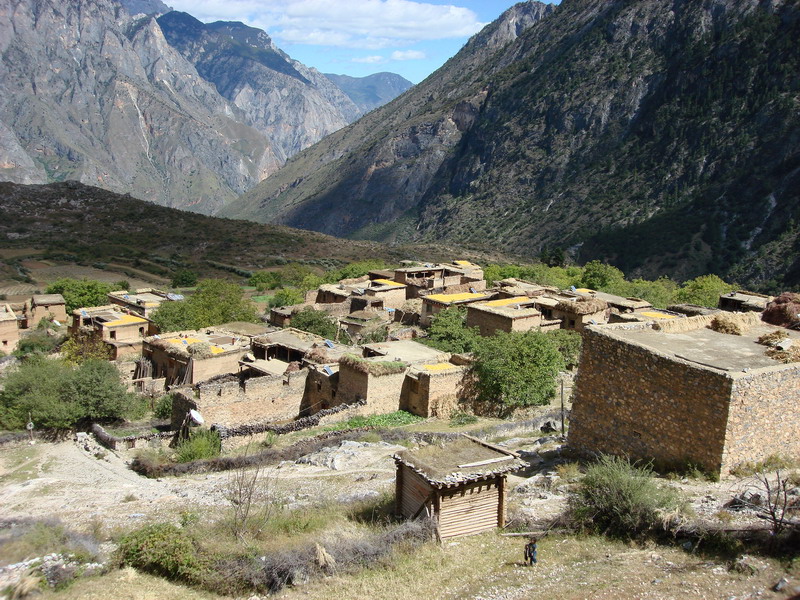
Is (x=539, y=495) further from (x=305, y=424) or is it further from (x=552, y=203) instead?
(x=552, y=203)

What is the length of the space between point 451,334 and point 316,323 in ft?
24.3

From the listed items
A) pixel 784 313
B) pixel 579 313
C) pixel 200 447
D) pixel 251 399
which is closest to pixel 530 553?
pixel 784 313

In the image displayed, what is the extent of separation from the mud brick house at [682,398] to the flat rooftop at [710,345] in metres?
0.02

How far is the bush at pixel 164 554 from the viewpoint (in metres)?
9.34

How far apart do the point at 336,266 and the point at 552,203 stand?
58.2m

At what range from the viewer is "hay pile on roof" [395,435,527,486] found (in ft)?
33.2

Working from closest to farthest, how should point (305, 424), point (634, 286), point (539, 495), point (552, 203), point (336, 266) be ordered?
1. point (539, 495)
2. point (305, 424)
3. point (634, 286)
4. point (336, 266)
5. point (552, 203)

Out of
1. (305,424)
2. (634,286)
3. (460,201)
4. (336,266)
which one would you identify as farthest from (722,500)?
(460,201)

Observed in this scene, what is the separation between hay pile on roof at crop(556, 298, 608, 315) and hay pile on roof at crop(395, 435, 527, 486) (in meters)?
17.9

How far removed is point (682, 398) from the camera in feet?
34.6

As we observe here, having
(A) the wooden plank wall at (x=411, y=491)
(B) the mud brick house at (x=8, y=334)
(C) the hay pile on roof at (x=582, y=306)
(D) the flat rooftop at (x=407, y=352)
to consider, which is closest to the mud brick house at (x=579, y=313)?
(C) the hay pile on roof at (x=582, y=306)

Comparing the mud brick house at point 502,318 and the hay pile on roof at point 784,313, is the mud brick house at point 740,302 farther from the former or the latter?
the hay pile on roof at point 784,313

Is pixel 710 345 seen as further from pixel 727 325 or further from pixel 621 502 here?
pixel 621 502

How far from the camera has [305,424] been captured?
65.2ft
